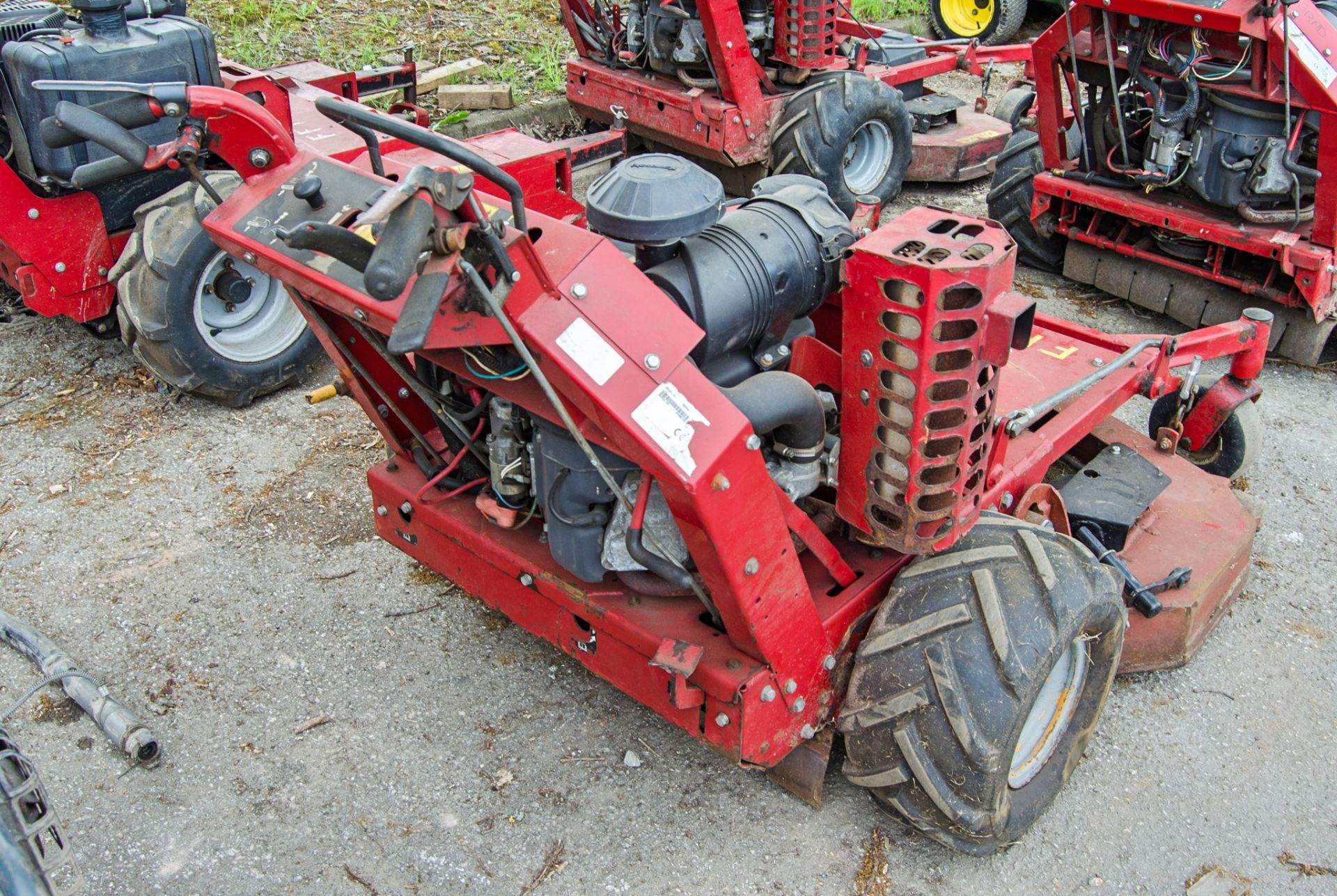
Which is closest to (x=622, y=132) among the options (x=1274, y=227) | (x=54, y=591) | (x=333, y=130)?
(x=333, y=130)

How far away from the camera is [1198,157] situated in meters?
5.15

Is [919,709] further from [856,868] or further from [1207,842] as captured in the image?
[1207,842]

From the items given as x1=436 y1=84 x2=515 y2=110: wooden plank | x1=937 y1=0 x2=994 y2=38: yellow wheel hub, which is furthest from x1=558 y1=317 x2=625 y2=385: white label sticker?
x1=937 y1=0 x2=994 y2=38: yellow wheel hub

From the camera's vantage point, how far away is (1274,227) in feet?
16.7

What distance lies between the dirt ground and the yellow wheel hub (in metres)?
7.30

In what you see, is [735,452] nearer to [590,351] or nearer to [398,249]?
[590,351]

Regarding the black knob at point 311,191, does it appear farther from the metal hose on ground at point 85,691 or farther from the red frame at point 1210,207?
the red frame at point 1210,207

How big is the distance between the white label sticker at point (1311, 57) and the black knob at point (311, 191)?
13.1 ft

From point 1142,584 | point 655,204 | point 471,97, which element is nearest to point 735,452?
point 655,204

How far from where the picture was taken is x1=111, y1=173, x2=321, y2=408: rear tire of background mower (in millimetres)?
4477

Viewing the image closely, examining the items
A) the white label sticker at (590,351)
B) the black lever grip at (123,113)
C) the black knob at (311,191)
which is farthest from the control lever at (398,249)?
the black lever grip at (123,113)

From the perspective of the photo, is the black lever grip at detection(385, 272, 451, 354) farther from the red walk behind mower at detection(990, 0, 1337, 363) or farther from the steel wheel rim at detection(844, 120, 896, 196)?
the steel wheel rim at detection(844, 120, 896, 196)

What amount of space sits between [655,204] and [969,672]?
131 cm

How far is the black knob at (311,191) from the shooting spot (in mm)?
2307
